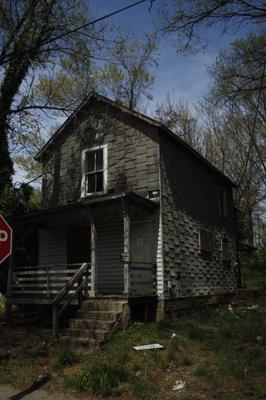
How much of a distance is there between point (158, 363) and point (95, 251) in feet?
18.4

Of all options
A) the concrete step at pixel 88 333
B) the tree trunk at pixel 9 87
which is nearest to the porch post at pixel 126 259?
the concrete step at pixel 88 333

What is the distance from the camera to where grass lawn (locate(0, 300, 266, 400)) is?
29.4 ft

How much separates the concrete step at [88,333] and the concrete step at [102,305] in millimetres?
1117

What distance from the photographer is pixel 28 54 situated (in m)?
14.9

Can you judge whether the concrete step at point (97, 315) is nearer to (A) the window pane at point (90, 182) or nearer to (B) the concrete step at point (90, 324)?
(B) the concrete step at point (90, 324)

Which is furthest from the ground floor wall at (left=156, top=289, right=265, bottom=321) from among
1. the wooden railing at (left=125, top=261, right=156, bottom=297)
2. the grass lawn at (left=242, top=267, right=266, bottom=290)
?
the grass lawn at (left=242, top=267, right=266, bottom=290)

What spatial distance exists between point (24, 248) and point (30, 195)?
10.6 ft

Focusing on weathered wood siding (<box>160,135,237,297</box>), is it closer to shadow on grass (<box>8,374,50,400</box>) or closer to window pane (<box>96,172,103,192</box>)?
window pane (<box>96,172,103,192</box>)

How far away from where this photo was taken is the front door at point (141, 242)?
16.0 metres

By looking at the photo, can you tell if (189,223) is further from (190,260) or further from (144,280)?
(144,280)

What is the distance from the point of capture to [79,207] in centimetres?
1565

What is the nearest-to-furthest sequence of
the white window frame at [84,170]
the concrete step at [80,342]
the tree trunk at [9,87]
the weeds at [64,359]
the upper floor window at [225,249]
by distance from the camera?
the weeds at [64,359] → the concrete step at [80,342] → the tree trunk at [9,87] → the white window frame at [84,170] → the upper floor window at [225,249]

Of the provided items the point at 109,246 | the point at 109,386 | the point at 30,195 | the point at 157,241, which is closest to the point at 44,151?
the point at 30,195

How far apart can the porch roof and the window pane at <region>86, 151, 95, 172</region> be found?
2046 millimetres
